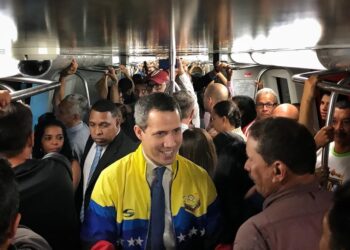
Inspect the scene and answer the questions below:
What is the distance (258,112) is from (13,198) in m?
3.96

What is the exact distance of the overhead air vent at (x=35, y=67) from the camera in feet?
16.9

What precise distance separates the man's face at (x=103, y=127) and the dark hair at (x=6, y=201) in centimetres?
191

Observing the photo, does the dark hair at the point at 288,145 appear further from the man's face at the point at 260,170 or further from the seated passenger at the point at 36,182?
the seated passenger at the point at 36,182

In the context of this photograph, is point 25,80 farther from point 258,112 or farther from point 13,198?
point 258,112

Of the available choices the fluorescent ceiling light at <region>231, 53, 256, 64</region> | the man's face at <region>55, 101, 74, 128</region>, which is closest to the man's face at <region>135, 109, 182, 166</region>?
the man's face at <region>55, 101, 74, 128</region>

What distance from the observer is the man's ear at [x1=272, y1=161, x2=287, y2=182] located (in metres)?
1.79

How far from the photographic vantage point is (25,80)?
2.32 metres

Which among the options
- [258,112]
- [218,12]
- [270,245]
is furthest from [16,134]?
[258,112]

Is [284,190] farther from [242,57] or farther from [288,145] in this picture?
[242,57]

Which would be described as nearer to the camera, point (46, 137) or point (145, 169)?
point (145, 169)

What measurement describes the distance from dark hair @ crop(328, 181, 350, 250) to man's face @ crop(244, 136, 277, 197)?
65 centimetres

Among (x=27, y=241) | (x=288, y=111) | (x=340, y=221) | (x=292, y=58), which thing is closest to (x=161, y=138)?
(x=27, y=241)

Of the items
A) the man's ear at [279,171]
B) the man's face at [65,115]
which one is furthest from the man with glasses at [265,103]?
the man's ear at [279,171]

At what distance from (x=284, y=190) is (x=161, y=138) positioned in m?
0.64
